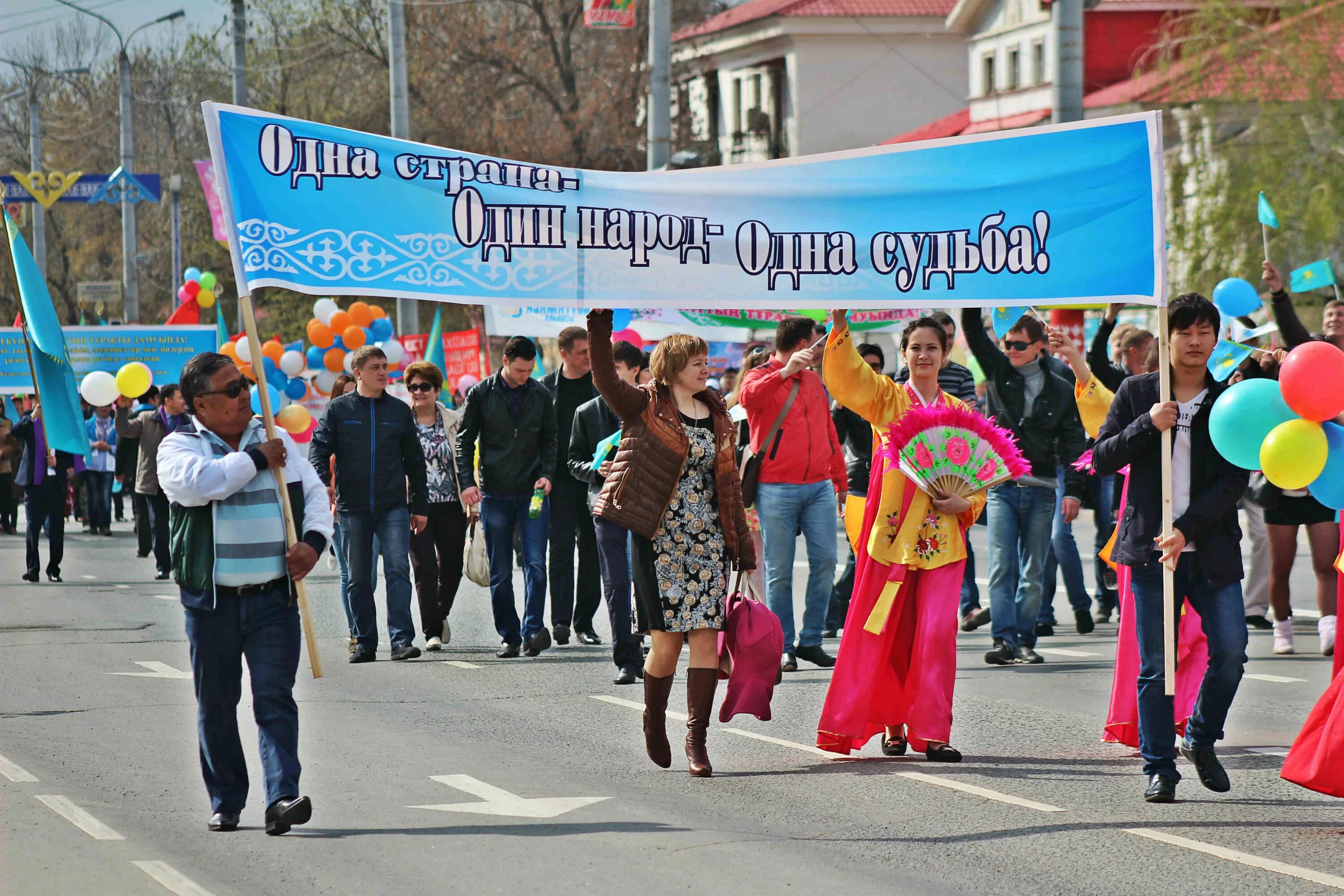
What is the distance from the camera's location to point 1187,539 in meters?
6.43

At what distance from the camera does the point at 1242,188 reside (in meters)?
31.8

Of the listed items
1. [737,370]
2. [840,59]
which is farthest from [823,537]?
[840,59]

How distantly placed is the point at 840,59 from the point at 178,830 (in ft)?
192

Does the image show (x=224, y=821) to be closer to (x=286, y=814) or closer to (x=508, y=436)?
(x=286, y=814)

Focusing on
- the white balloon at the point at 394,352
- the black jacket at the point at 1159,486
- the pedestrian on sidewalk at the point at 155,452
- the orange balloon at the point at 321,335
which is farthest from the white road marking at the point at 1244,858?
the orange balloon at the point at 321,335

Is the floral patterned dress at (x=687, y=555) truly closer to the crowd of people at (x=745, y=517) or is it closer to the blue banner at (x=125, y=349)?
the crowd of people at (x=745, y=517)

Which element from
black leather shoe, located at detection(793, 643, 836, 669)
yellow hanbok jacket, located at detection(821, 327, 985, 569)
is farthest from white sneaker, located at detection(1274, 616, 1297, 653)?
yellow hanbok jacket, located at detection(821, 327, 985, 569)

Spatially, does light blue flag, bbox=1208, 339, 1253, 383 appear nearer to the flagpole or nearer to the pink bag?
the pink bag

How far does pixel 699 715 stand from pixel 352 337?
17059 mm

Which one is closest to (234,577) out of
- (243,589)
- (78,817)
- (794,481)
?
(243,589)

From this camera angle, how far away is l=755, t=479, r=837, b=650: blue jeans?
9.95 meters

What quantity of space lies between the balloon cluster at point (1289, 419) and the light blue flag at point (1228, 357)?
2436 millimetres

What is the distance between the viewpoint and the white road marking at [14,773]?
705 cm

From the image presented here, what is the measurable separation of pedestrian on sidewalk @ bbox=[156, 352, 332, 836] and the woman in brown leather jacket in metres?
1.38
